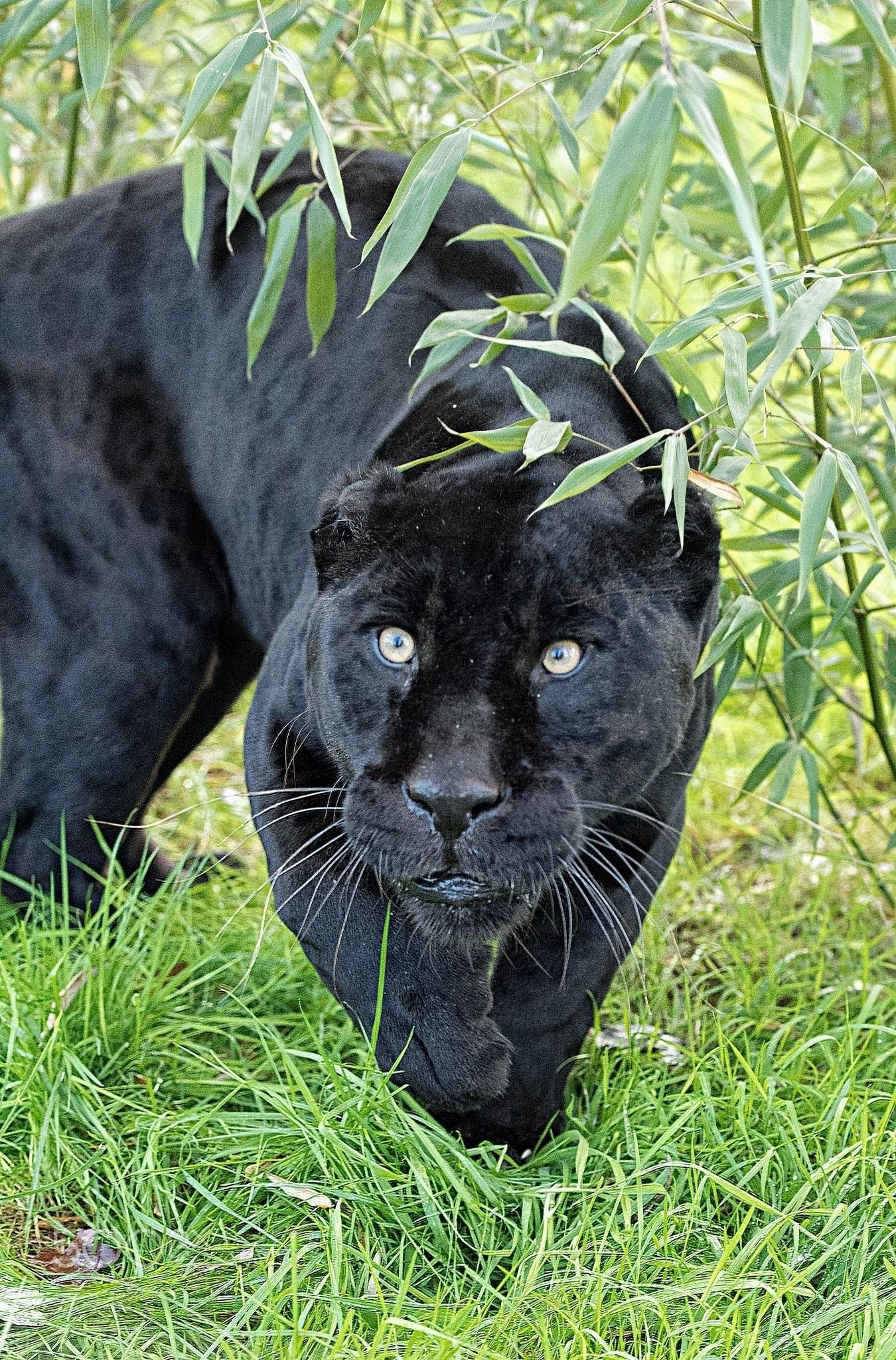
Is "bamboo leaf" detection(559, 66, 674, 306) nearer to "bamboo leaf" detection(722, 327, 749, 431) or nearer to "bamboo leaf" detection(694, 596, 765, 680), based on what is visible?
"bamboo leaf" detection(722, 327, 749, 431)

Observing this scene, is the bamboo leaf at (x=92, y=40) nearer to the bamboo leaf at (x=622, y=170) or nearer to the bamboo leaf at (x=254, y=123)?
the bamboo leaf at (x=254, y=123)

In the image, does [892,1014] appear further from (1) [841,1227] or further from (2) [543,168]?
(2) [543,168]

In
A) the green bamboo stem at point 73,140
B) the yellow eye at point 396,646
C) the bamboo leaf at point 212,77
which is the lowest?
the yellow eye at point 396,646

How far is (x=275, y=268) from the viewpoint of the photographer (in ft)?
6.77

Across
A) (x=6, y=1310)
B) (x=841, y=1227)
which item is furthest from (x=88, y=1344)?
(x=841, y=1227)

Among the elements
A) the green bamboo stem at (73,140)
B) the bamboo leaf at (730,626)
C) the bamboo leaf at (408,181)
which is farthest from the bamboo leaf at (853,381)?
the green bamboo stem at (73,140)

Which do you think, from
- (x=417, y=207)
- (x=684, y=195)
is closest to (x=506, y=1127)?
(x=417, y=207)

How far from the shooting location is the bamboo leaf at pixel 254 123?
154 cm

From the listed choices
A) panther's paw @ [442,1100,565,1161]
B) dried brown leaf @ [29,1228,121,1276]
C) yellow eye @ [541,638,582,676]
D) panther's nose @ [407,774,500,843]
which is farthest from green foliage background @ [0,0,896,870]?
dried brown leaf @ [29,1228,121,1276]

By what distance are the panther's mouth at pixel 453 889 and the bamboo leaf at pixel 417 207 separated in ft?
2.19

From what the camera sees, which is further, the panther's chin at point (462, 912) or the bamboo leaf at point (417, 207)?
the panther's chin at point (462, 912)

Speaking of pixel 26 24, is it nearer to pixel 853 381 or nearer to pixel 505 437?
pixel 505 437

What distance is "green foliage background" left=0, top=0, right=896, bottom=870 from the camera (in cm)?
151

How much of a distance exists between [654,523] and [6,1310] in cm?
122
